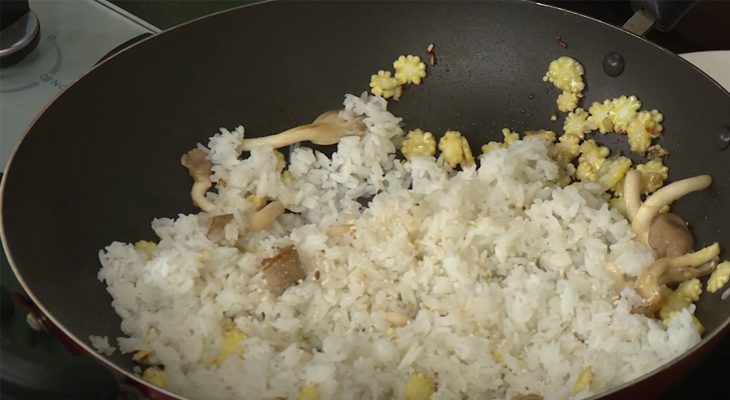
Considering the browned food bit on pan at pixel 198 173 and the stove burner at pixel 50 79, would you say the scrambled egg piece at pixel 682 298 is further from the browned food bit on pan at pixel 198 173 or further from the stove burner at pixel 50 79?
the stove burner at pixel 50 79

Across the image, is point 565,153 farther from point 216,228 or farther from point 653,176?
point 216,228

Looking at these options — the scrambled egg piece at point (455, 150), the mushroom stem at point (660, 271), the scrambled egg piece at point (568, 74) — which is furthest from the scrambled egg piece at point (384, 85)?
the mushroom stem at point (660, 271)

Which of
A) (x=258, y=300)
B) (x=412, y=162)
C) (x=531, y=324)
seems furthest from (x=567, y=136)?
(x=258, y=300)

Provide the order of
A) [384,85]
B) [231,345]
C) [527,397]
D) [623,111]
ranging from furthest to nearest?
[384,85]
[623,111]
[231,345]
[527,397]

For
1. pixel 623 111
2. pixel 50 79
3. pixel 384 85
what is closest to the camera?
pixel 623 111

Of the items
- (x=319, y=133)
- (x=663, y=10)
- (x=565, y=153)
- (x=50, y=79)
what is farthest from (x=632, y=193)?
(x=50, y=79)

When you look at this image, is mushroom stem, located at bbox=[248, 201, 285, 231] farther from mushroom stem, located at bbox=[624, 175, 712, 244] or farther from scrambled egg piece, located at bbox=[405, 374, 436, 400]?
mushroom stem, located at bbox=[624, 175, 712, 244]

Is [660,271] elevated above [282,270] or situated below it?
above

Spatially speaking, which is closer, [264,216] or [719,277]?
[719,277]
